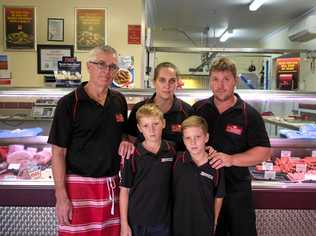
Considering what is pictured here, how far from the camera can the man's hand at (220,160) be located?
202cm

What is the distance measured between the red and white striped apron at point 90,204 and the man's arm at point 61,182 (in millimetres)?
56

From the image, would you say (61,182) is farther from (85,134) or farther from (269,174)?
(269,174)

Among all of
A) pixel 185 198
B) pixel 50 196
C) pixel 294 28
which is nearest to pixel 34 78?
pixel 50 196

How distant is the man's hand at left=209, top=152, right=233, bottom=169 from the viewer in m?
2.02

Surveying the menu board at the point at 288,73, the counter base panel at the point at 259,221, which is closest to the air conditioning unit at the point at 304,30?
the menu board at the point at 288,73

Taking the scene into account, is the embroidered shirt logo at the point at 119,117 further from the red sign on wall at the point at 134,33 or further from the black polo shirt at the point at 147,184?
the red sign on wall at the point at 134,33

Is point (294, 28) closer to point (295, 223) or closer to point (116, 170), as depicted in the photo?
point (295, 223)

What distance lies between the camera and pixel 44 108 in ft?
10.3

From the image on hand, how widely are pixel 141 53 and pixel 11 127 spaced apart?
2935 millimetres

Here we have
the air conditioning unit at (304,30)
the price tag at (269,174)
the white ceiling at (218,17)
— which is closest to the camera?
the price tag at (269,174)

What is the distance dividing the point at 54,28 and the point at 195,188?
4.40 meters

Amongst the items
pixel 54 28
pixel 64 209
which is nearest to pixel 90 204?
pixel 64 209

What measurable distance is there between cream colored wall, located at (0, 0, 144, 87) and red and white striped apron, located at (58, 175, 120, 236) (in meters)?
3.63

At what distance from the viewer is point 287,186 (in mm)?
2605
